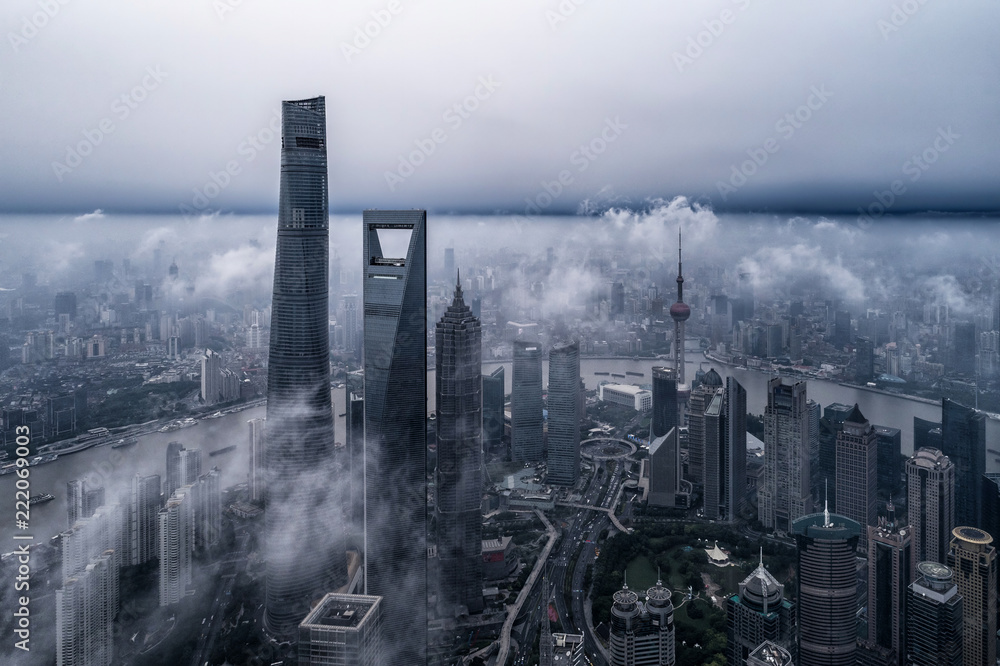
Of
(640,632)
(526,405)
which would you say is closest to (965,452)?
(640,632)

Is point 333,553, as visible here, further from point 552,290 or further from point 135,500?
point 552,290

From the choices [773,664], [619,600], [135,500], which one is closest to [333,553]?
[135,500]

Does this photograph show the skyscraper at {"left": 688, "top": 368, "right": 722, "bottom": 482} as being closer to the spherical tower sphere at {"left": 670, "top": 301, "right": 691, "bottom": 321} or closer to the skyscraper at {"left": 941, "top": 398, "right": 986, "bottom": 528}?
the spherical tower sphere at {"left": 670, "top": 301, "right": 691, "bottom": 321}

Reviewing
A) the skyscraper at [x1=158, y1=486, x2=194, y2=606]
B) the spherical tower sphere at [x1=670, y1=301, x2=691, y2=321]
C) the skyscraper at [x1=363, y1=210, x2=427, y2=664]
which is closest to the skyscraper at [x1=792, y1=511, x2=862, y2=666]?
the skyscraper at [x1=363, y1=210, x2=427, y2=664]

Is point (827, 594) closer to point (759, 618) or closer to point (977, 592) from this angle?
point (759, 618)

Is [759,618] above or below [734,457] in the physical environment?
below

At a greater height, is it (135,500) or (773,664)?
(135,500)

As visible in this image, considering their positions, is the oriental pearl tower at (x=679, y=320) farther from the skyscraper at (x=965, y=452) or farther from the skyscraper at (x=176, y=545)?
the skyscraper at (x=176, y=545)
